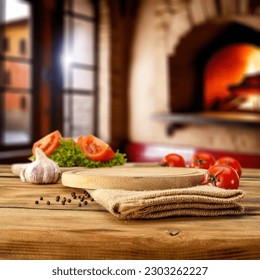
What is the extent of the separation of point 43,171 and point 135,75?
4707 millimetres

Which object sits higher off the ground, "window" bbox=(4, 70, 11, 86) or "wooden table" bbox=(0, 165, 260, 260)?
"window" bbox=(4, 70, 11, 86)

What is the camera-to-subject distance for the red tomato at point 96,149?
5.84ft

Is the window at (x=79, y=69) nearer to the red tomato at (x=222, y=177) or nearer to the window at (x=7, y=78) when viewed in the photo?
the window at (x=7, y=78)

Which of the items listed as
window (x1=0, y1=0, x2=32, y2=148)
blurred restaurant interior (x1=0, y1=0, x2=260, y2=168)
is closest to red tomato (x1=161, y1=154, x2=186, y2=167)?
blurred restaurant interior (x1=0, y1=0, x2=260, y2=168)

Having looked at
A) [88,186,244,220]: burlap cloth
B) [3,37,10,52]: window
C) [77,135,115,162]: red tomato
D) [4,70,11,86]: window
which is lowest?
[88,186,244,220]: burlap cloth

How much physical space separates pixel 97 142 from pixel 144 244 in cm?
84

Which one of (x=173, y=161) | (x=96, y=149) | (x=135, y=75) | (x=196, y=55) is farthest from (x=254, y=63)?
(x=96, y=149)

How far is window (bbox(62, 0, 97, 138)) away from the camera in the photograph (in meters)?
5.68

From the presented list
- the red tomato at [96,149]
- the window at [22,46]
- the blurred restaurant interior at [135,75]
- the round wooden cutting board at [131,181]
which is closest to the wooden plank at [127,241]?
the round wooden cutting board at [131,181]

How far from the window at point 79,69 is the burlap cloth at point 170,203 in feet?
15.0

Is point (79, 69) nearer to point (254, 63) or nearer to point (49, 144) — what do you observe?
point (254, 63)

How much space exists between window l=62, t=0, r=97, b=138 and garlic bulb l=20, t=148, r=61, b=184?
403 cm

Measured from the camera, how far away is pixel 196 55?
5.98 meters

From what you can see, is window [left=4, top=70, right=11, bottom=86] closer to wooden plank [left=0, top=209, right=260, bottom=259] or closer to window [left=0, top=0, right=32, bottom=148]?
window [left=0, top=0, right=32, bottom=148]
